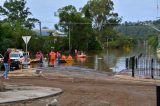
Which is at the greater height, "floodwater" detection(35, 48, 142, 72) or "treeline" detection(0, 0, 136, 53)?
"treeline" detection(0, 0, 136, 53)

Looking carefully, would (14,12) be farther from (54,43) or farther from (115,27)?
(115,27)

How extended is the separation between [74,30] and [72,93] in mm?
104332

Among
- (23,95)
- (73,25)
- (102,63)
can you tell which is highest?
(73,25)

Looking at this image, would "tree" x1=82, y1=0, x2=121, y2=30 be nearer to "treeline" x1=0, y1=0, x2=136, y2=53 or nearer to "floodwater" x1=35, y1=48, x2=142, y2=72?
"treeline" x1=0, y1=0, x2=136, y2=53

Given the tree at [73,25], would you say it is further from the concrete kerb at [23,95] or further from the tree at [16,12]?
the concrete kerb at [23,95]

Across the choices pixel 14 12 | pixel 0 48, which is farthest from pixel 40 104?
pixel 14 12

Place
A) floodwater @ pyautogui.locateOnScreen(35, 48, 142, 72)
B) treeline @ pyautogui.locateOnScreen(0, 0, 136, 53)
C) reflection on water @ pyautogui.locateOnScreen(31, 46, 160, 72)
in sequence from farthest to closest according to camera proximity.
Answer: treeline @ pyautogui.locateOnScreen(0, 0, 136, 53) < reflection on water @ pyautogui.locateOnScreen(31, 46, 160, 72) < floodwater @ pyautogui.locateOnScreen(35, 48, 142, 72)

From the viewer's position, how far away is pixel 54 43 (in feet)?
395

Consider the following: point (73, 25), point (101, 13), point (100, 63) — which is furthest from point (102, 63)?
point (101, 13)

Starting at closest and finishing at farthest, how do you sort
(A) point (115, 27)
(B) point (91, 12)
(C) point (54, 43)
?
(C) point (54, 43) < (B) point (91, 12) < (A) point (115, 27)

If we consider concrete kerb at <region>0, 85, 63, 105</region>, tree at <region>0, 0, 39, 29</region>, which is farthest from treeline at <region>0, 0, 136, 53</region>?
concrete kerb at <region>0, 85, 63, 105</region>

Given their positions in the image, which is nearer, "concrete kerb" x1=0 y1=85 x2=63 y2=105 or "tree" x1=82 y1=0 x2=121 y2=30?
"concrete kerb" x1=0 y1=85 x2=63 y2=105

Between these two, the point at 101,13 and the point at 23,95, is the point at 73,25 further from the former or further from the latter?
the point at 23,95

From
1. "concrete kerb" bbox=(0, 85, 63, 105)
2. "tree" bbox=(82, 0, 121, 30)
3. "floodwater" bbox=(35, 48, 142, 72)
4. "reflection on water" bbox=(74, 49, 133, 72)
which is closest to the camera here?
"concrete kerb" bbox=(0, 85, 63, 105)
